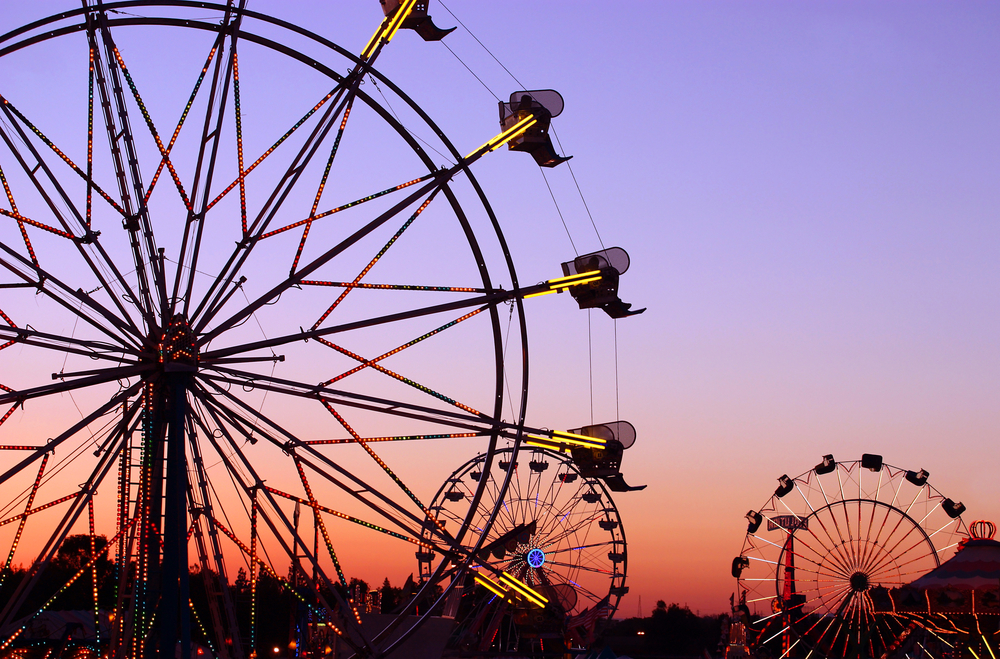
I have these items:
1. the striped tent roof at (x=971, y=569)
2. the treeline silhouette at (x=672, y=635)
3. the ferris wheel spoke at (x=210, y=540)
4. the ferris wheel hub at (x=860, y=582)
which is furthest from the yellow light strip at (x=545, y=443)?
the treeline silhouette at (x=672, y=635)

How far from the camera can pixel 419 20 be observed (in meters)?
15.1

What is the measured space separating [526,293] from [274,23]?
5093mm

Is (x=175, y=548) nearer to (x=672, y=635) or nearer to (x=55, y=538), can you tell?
(x=55, y=538)

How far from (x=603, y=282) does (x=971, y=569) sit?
16.1 meters

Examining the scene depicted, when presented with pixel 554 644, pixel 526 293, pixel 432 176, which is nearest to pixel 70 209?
pixel 432 176

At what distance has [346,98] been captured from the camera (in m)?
14.4

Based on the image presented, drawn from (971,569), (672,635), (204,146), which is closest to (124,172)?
(204,146)

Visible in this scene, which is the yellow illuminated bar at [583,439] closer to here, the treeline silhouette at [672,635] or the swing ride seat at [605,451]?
the swing ride seat at [605,451]

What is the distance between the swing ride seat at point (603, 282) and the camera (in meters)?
15.9

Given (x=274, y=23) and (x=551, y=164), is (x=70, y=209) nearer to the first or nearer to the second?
(x=274, y=23)

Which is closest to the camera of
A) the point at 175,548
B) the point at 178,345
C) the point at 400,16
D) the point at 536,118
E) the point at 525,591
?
the point at 175,548

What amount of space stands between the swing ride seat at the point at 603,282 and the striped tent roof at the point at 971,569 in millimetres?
15018

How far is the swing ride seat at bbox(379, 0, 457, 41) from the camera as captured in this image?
15.0m

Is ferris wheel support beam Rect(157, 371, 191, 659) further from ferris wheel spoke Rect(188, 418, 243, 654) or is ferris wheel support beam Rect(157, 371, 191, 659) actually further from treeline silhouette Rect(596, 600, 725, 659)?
treeline silhouette Rect(596, 600, 725, 659)
